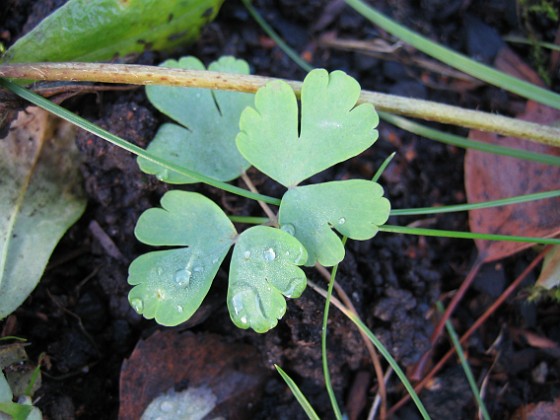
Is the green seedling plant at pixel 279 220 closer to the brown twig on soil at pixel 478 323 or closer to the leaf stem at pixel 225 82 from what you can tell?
the leaf stem at pixel 225 82

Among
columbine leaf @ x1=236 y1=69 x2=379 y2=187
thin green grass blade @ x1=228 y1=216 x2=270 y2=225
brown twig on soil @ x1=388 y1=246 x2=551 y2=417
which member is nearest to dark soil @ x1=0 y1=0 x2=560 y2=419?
brown twig on soil @ x1=388 y1=246 x2=551 y2=417

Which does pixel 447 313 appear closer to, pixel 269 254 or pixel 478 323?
pixel 478 323

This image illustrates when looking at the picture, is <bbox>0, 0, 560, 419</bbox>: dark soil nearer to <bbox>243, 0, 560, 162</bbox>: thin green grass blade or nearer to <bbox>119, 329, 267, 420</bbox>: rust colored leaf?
<bbox>119, 329, 267, 420</bbox>: rust colored leaf

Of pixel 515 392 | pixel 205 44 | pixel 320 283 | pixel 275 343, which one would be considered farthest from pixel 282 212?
pixel 515 392

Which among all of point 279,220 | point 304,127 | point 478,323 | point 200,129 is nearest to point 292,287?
point 279,220

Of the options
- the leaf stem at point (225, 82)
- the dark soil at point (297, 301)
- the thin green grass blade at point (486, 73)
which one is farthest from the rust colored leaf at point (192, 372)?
the thin green grass blade at point (486, 73)
